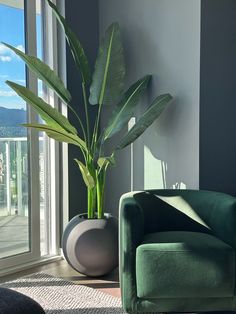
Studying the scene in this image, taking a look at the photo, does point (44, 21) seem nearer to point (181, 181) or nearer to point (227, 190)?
point (181, 181)

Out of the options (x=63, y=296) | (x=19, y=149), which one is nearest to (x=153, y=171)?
(x=19, y=149)

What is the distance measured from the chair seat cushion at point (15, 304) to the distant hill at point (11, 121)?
1.88 meters

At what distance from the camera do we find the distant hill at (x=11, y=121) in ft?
10.5

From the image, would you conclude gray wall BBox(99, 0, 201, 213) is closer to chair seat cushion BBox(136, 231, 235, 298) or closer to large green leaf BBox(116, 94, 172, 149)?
large green leaf BBox(116, 94, 172, 149)

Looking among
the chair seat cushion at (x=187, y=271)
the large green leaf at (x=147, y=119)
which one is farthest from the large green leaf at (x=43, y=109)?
the chair seat cushion at (x=187, y=271)

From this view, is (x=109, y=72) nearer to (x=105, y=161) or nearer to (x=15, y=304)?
(x=105, y=161)

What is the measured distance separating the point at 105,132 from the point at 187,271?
4.27 feet

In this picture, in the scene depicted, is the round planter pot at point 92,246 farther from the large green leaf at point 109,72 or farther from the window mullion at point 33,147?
the large green leaf at point 109,72

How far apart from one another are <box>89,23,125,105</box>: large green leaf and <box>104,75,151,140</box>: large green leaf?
3.1 inches

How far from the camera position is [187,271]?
219 cm

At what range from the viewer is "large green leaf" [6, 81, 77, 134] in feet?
8.90

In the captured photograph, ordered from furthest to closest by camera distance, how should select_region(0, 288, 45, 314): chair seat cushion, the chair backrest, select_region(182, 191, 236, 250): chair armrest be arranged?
the chair backrest → select_region(182, 191, 236, 250): chair armrest → select_region(0, 288, 45, 314): chair seat cushion

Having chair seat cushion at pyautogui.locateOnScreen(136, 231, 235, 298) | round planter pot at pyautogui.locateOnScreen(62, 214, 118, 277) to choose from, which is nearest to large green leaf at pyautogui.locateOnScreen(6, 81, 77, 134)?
round planter pot at pyautogui.locateOnScreen(62, 214, 118, 277)

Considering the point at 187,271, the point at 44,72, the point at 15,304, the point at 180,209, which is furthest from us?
the point at 44,72
